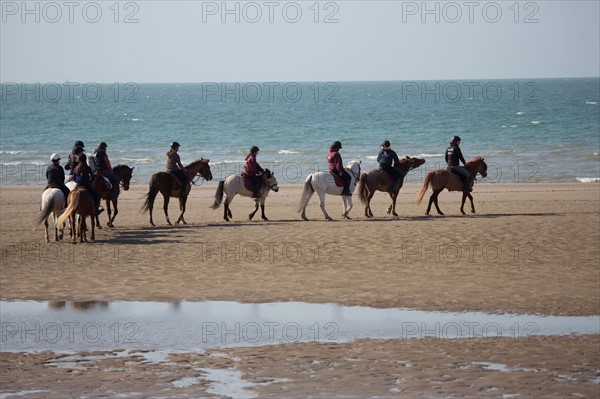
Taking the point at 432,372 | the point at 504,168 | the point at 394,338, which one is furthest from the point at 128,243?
the point at 504,168

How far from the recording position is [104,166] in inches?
913

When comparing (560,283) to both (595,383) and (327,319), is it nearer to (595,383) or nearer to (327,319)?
(327,319)

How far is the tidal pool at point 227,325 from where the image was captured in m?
12.6

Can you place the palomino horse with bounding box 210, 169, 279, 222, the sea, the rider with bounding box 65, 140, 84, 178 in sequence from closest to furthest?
the rider with bounding box 65, 140, 84, 178 → the palomino horse with bounding box 210, 169, 279, 222 → the sea

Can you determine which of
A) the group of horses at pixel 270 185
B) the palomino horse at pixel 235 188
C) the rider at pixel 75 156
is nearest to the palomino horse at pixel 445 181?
the group of horses at pixel 270 185

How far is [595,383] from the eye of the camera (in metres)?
10.5

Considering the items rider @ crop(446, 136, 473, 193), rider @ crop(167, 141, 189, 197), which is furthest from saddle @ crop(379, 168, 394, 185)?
rider @ crop(167, 141, 189, 197)

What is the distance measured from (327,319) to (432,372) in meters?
2.98

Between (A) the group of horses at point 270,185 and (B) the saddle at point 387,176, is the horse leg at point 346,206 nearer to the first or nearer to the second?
(A) the group of horses at point 270,185

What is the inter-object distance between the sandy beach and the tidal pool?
0.40m

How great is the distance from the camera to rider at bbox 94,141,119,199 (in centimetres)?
2302

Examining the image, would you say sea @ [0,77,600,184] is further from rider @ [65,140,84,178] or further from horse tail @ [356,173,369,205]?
rider @ [65,140,84,178]

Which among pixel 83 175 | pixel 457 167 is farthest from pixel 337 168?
pixel 83 175

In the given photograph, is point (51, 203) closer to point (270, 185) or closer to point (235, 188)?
point (235, 188)
